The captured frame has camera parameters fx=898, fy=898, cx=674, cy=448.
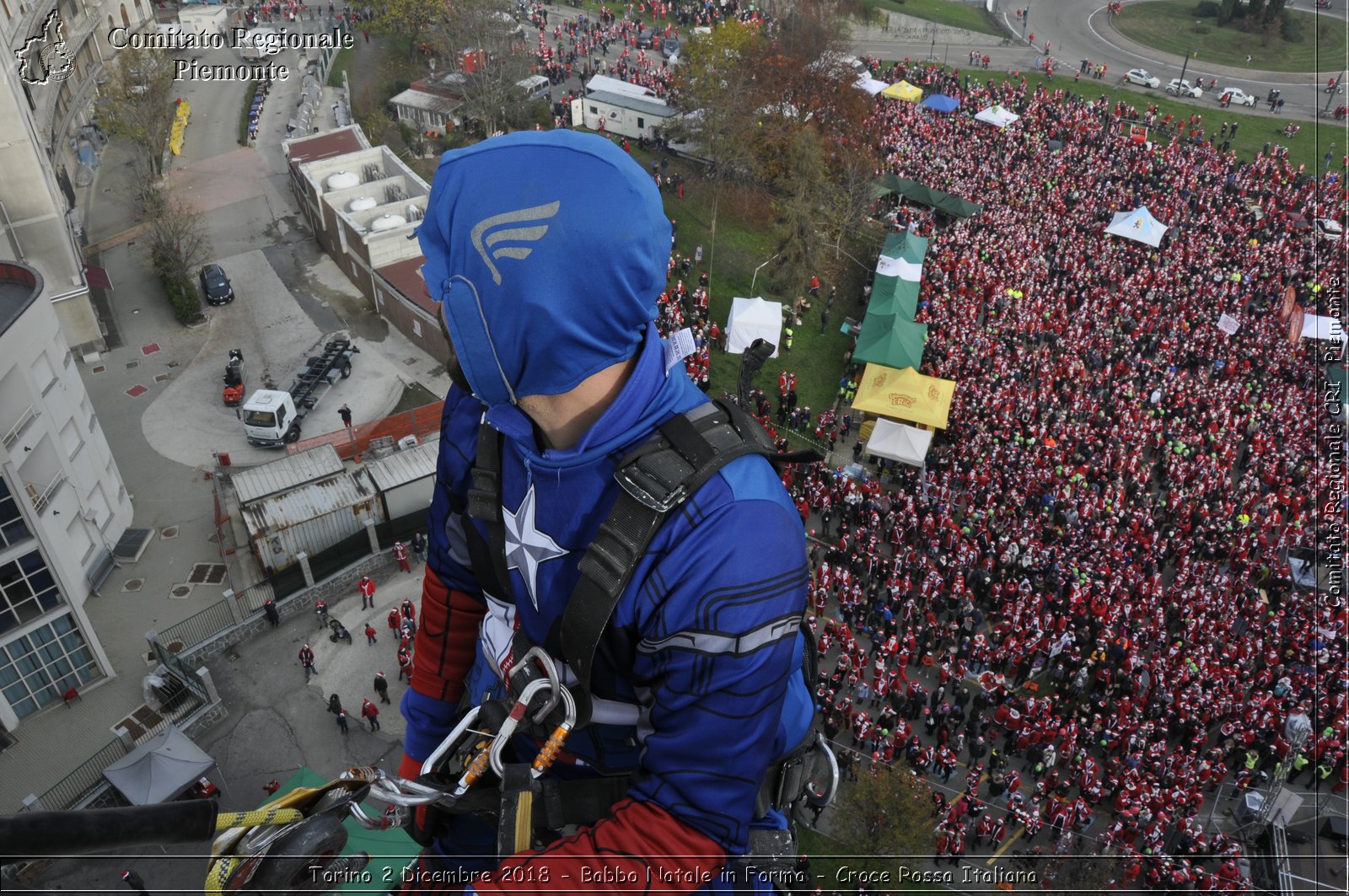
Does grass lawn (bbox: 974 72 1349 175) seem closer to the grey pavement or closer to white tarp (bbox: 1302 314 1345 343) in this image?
white tarp (bbox: 1302 314 1345 343)

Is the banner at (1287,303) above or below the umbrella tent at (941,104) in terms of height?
below

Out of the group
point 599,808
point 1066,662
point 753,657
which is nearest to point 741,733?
point 753,657

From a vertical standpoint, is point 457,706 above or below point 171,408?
above

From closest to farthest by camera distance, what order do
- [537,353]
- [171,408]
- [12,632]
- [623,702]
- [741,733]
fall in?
[537,353]
[741,733]
[623,702]
[12,632]
[171,408]

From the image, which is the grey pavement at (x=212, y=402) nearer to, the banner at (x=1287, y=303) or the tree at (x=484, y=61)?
the tree at (x=484, y=61)

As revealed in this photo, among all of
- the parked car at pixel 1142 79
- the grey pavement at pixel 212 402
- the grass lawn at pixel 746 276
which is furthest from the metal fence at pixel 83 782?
the parked car at pixel 1142 79

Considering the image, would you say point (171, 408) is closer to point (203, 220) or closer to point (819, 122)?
point (203, 220)

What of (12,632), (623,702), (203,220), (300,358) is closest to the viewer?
(623,702)
